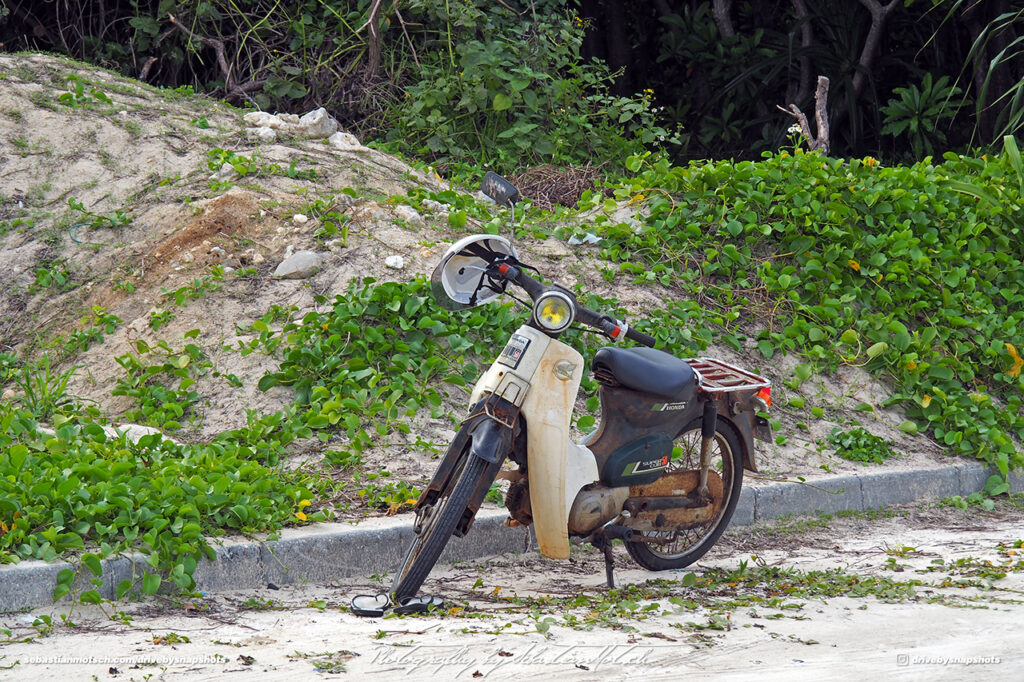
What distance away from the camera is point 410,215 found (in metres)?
6.53

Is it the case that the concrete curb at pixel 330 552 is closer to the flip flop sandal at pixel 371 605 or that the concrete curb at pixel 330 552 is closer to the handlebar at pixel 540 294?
the flip flop sandal at pixel 371 605

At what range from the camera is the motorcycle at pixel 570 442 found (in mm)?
3676

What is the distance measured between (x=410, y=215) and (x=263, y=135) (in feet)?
5.93

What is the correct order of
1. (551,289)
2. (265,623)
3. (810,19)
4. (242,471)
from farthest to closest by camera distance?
(810,19), (242,471), (551,289), (265,623)

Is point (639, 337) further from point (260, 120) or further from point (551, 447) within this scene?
point (260, 120)

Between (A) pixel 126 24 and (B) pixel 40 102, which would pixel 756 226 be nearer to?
(B) pixel 40 102

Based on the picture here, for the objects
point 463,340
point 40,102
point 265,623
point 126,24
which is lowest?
point 265,623

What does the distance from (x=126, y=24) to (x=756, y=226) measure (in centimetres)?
681

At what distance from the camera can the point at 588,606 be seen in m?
3.69

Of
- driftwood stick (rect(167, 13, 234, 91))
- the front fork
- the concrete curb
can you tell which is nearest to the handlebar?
the front fork

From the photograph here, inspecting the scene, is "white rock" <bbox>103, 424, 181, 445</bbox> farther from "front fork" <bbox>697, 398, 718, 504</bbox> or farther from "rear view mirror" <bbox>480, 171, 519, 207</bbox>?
"front fork" <bbox>697, 398, 718, 504</bbox>

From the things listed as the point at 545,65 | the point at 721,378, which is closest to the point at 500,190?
the point at 721,378

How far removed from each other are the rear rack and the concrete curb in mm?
818

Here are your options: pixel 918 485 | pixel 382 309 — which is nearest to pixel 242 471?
pixel 382 309
